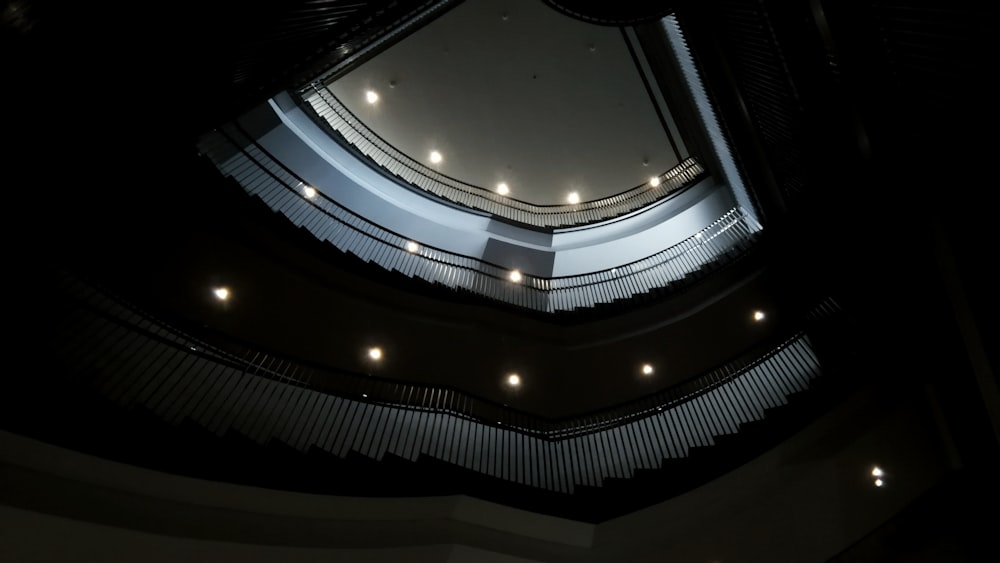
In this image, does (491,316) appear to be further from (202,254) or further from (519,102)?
(519,102)

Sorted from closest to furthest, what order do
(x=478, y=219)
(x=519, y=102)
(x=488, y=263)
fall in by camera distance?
(x=488, y=263) → (x=519, y=102) → (x=478, y=219)

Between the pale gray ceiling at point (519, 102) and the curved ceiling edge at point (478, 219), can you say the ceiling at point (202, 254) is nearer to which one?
the pale gray ceiling at point (519, 102)

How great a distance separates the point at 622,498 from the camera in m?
7.32

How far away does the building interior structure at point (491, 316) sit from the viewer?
5.71 meters

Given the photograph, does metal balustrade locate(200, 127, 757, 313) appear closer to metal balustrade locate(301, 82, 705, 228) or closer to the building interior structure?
the building interior structure

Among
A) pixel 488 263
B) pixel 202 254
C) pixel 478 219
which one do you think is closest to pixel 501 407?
pixel 488 263

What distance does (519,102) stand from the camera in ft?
52.2

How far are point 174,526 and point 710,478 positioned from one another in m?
6.24

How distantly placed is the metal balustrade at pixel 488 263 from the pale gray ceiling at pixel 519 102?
3.52 m

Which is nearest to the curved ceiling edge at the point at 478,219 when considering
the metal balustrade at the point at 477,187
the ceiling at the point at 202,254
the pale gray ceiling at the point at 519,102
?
the metal balustrade at the point at 477,187

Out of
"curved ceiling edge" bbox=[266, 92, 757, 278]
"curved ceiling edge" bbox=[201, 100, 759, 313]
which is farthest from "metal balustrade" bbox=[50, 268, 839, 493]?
"curved ceiling edge" bbox=[266, 92, 757, 278]

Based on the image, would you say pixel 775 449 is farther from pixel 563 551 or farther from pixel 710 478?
pixel 563 551

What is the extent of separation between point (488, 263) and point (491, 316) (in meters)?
2.00

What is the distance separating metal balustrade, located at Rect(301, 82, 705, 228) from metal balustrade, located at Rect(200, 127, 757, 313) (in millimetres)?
2433
